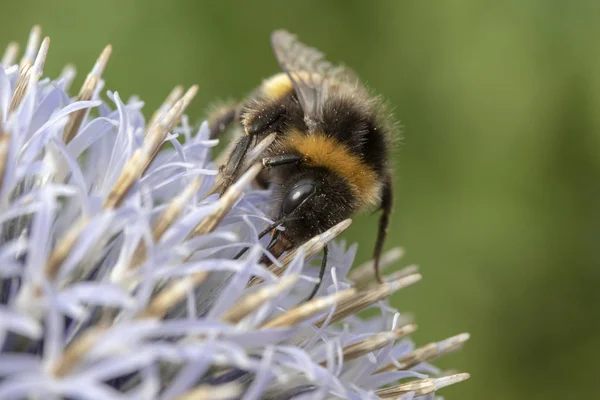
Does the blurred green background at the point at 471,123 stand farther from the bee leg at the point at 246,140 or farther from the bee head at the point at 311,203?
the bee head at the point at 311,203

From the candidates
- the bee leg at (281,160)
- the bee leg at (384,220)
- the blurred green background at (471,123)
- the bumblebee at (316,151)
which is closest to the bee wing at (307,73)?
the bumblebee at (316,151)

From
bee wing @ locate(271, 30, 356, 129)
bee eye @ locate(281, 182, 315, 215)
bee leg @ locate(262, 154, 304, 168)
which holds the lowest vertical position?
bee eye @ locate(281, 182, 315, 215)

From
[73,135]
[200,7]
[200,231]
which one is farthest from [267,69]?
[200,231]

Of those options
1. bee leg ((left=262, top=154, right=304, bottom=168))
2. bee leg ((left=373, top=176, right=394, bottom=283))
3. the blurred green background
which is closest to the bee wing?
bee leg ((left=262, top=154, right=304, bottom=168))

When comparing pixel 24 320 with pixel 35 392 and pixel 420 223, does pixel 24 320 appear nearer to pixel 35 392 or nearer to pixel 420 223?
pixel 35 392

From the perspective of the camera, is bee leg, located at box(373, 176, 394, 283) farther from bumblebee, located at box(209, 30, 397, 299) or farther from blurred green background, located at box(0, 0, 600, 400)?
blurred green background, located at box(0, 0, 600, 400)

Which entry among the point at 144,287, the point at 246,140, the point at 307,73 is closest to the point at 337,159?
the point at 246,140

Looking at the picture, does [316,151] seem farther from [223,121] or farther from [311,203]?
[223,121]
